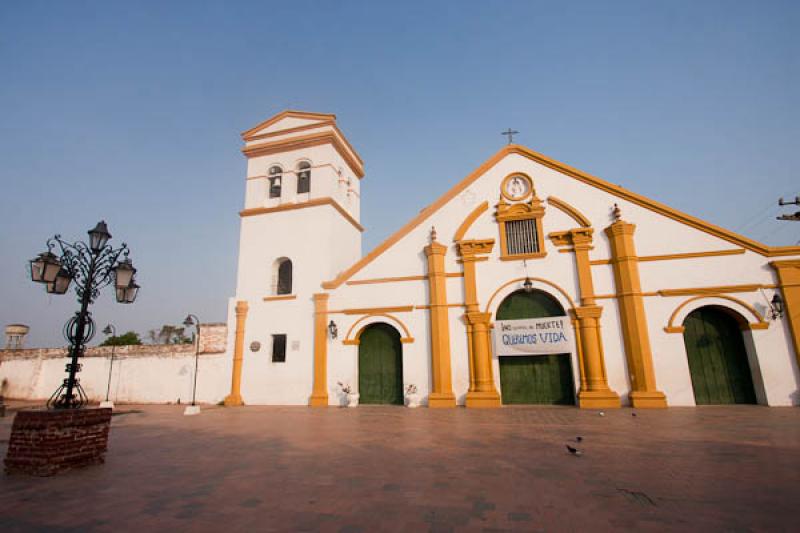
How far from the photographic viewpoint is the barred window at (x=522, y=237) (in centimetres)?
1495

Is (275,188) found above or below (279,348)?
above

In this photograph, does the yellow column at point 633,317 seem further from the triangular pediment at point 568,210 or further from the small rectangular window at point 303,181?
the small rectangular window at point 303,181

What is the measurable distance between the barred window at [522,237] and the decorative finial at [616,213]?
2772mm

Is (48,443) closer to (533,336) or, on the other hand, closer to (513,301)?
(533,336)

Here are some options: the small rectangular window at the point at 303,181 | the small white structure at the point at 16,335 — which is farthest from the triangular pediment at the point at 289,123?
the small white structure at the point at 16,335

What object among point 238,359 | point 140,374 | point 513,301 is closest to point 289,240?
point 238,359

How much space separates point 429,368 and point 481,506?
10419 mm

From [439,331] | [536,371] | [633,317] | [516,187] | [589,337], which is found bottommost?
[536,371]

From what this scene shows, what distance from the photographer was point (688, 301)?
1314 centimetres

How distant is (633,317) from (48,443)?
15079 mm

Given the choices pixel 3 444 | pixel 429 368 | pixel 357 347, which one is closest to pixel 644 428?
pixel 429 368

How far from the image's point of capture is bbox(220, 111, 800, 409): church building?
42.1 feet

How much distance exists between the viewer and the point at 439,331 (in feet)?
47.6

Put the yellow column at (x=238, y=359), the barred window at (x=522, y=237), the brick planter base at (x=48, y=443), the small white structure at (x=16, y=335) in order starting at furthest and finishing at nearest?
the small white structure at (x=16, y=335) → the yellow column at (x=238, y=359) → the barred window at (x=522, y=237) → the brick planter base at (x=48, y=443)
